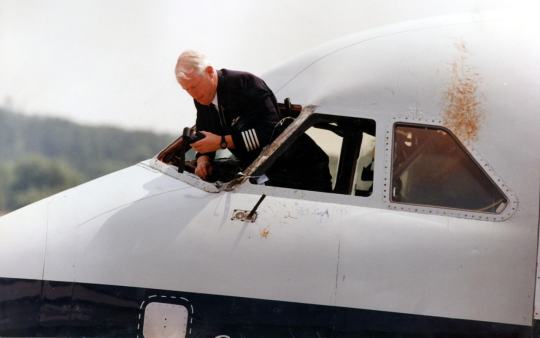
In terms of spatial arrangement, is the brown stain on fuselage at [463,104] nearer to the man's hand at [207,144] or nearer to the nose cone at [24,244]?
the man's hand at [207,144]

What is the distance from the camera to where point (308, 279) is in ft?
25.2

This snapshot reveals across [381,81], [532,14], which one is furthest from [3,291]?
[532,14]

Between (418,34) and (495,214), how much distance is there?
5.38 ft

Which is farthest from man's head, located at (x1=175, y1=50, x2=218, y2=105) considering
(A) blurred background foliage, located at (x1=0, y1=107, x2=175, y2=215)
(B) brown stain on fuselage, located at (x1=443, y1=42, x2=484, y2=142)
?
(A) blurred background foliage, located at (x1=0, y1=107, x2=175, y2=215)

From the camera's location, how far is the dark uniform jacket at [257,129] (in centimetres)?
825

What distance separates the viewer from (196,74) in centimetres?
830

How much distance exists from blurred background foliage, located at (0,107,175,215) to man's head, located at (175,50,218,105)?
14800mm

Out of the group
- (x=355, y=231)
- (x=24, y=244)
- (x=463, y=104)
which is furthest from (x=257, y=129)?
(x=24, y=244)

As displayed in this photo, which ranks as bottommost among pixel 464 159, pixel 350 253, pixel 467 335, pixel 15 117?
pixel 467 335

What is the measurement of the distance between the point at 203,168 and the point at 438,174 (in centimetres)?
181

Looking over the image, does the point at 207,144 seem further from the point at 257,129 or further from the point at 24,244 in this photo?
the point at 24,244

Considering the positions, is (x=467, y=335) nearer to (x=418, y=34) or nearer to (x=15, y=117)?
(x=418, y=34)

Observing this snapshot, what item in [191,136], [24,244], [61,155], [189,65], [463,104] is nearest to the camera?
[24,244]

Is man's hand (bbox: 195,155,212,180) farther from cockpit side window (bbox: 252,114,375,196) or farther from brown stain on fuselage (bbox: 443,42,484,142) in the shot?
brown stain on fuselage (bbox: 443,42,484,142)
